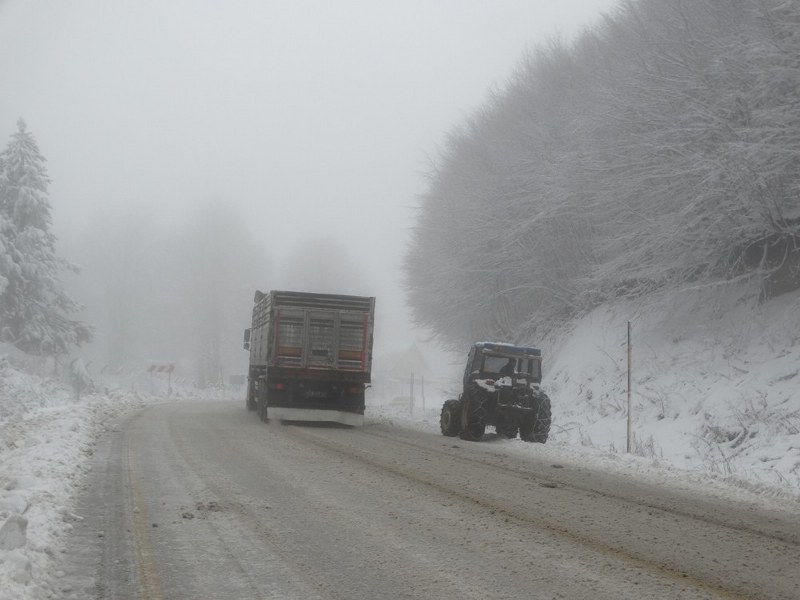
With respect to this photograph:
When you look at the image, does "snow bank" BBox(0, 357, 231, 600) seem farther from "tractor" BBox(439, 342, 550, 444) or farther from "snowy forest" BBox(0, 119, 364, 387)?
"snowy forest" BBox(0, 119, 364, 387)

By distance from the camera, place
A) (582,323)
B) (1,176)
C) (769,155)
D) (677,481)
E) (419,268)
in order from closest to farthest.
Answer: (677,481) < (769,155) < (582,323) < (1,176) < (419,268)

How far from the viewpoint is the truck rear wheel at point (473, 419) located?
15250 millimetres

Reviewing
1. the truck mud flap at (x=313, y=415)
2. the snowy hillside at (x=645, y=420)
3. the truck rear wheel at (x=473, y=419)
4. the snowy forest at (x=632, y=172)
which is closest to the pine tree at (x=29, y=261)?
the snowy hillside at (x=645, y=420)

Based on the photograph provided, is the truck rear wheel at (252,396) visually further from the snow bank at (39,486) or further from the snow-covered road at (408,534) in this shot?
the snow-covered road at (408,534)

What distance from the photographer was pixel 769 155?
12789 mm

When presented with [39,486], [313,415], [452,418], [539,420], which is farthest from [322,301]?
[39,486]

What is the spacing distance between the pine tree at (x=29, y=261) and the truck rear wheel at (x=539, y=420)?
23868 mm

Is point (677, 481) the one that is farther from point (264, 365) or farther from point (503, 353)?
point (264, 365)

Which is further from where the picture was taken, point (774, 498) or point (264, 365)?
point (264, 365)

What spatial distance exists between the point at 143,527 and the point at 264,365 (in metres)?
13.3

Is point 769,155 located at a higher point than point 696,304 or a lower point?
higher

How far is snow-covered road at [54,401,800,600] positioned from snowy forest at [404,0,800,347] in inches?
274

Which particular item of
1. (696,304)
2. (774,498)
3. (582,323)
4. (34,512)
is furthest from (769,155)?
(34,512)

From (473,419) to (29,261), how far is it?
939 inches
